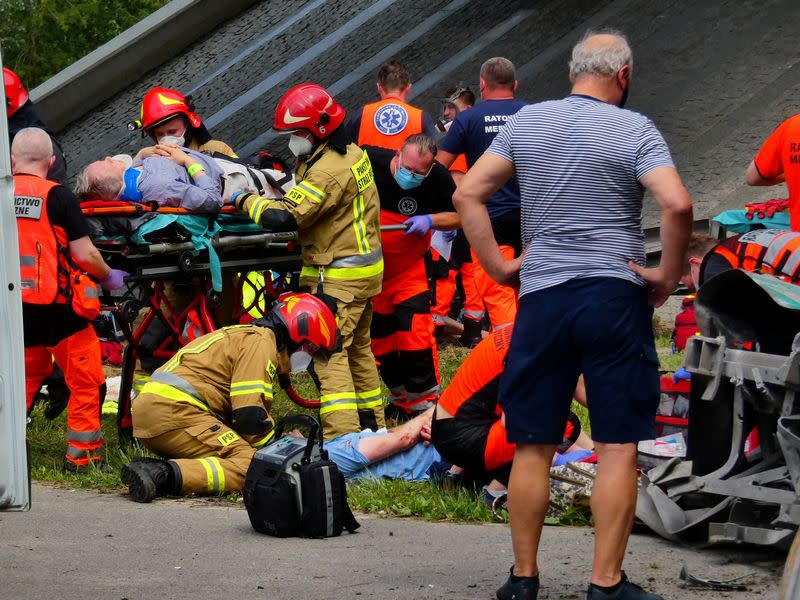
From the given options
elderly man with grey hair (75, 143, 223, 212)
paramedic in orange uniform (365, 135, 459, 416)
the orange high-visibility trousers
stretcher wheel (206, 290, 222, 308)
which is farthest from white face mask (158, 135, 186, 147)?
the orange high-visibility trousers

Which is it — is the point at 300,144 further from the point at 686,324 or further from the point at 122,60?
the point at 122,60

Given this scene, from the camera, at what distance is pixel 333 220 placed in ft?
24.5

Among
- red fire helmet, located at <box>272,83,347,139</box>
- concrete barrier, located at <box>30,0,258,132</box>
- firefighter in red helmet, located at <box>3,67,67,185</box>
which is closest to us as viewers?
red fire helmet, located at <box>272,83,347,139</box>

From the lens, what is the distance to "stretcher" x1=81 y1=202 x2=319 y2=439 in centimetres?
701

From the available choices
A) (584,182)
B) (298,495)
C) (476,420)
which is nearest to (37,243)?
(298,495)

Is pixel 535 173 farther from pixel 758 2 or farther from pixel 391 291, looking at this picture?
pixel 758 2

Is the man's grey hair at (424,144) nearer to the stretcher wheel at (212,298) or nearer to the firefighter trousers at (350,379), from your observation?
the firefighter trousers at (350,379)

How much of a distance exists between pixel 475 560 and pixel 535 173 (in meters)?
1.55

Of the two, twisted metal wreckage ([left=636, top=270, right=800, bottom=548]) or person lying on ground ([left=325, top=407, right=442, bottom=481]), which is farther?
person lying on ground ([left=325, top=407, right=442, bottom=481])

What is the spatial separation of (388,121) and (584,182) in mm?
5611

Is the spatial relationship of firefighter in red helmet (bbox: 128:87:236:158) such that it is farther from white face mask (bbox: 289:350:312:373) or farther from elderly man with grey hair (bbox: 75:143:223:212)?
white face mask (bbox: 289:350:312:373)

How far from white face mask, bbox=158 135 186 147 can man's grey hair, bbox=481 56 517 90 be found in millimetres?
2005

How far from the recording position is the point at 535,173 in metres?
4.25

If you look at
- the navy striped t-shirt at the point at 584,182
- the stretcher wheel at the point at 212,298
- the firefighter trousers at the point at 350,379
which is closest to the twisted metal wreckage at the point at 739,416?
the navy striped t-shirt at the point at 584,182
